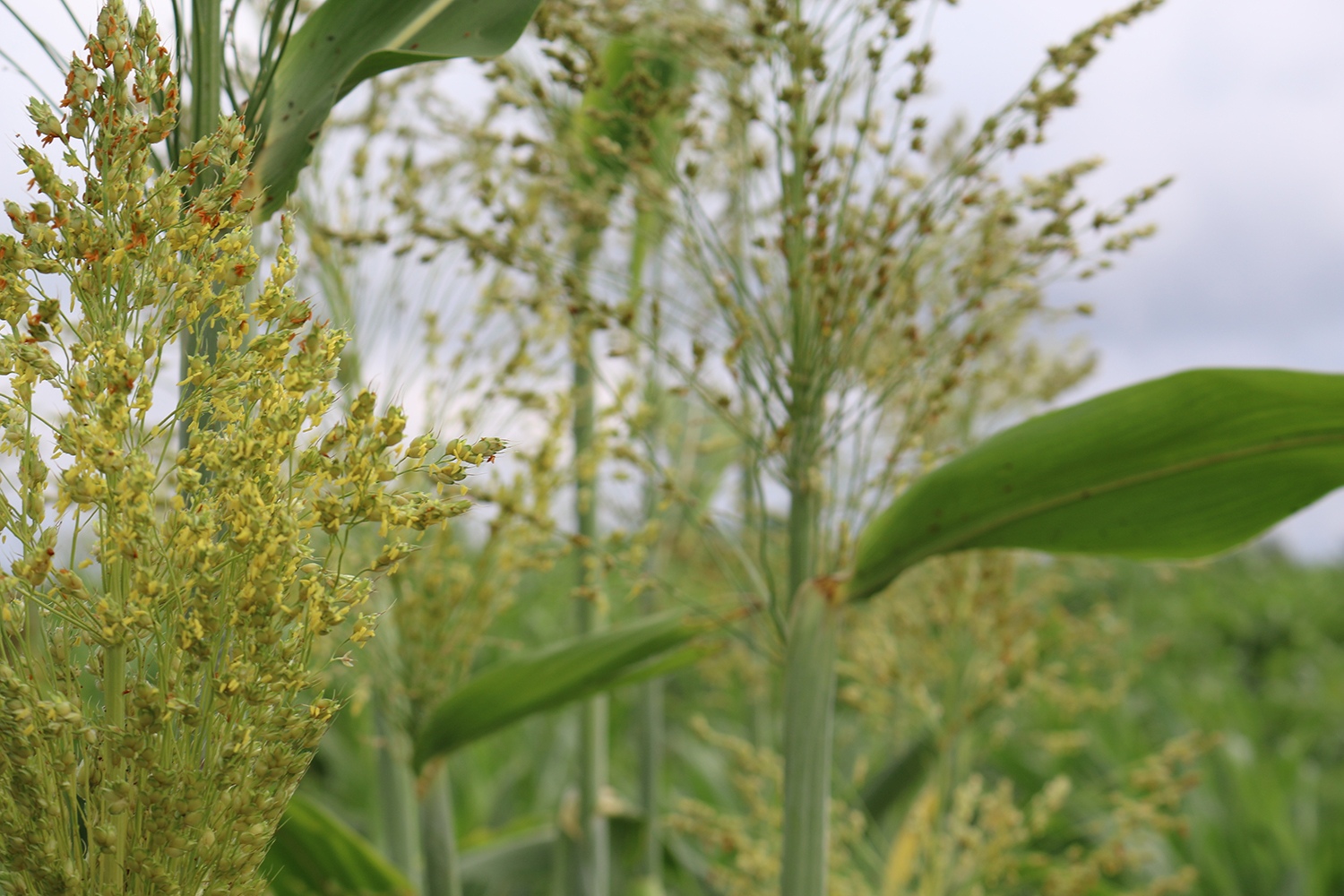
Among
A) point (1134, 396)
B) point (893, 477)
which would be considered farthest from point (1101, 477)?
point (893, 477)

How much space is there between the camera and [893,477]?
1504 millimetres

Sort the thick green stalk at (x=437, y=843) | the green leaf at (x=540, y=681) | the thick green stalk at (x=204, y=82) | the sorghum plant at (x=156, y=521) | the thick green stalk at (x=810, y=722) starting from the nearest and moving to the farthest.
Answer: the sorghum plant at (x=156, y=521), the thick green stalk at (x=204, y=82), the thick green stalk at (x=810, y=722), the green leaf at (x=540, y=681), the thick green stalk at (x=437, y=843)

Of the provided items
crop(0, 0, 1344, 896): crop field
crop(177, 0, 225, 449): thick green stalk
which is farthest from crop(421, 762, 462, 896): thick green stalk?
crop(177, 0, 225, 449): thick green stalk

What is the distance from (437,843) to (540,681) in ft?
1.41

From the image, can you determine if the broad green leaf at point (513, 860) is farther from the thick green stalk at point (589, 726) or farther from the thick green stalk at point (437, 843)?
the thick green stalk at point (437, 843)

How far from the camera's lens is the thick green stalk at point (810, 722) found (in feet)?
4.39

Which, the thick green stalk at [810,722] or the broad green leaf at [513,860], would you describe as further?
the broad green leaf at [513,860]

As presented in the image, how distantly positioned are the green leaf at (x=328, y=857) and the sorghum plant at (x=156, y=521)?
105cm

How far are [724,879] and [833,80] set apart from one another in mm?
1932

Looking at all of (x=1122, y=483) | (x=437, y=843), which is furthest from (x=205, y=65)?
(x=437, y=843)

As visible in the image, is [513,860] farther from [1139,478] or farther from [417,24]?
[417,24]

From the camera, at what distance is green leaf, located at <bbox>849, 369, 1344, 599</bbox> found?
114cm

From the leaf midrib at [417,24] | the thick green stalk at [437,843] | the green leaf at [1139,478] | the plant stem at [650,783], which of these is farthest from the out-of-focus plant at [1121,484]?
the plant stem at [650,783]

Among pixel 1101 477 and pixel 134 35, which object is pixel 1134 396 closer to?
pixel 1101 477
